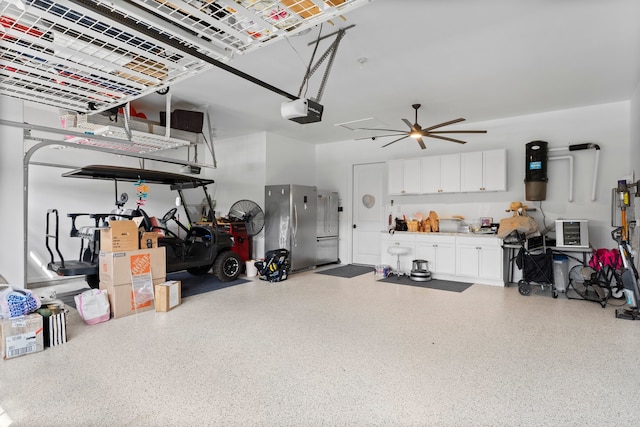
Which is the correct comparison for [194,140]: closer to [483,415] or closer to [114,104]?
[114,104]

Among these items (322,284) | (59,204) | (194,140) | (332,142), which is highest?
(332,142)

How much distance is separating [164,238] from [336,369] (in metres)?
3.77

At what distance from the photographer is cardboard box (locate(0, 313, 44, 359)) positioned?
9.37 ft

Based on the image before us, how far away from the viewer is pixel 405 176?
7039 mm

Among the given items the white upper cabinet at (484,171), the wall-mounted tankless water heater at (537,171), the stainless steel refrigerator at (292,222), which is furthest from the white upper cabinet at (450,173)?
the stainless steel refrigerator at (292,222)

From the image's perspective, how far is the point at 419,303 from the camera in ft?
15.3

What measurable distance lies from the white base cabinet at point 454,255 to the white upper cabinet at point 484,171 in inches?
37.1

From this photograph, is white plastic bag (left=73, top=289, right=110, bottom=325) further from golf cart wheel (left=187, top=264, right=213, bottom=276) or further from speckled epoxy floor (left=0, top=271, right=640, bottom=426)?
golf cart wheel (left=187, top=264, right=213, bottom=276)

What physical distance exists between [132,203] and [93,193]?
2.45 feet

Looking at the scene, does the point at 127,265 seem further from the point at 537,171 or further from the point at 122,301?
the point at 537,171

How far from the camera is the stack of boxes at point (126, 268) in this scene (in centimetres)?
398

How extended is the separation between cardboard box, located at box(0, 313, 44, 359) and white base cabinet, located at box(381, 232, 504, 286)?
5.48 m

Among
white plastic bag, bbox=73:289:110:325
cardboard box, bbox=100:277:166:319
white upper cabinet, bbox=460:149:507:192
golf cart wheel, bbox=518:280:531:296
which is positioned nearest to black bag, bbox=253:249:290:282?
cardboard box, bbox=100:277:166:319

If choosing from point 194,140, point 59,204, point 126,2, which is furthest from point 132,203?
point 126,2
